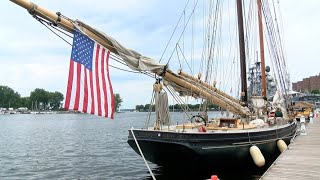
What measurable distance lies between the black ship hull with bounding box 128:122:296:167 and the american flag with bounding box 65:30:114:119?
397 centimetres

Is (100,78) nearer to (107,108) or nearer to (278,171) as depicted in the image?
(107,108)

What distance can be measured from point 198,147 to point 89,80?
5446 millimetres

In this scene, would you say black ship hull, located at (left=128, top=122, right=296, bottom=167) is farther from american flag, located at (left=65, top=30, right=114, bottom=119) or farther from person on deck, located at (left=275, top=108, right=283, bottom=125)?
person on deck, located at (left=275, top=108, right=283, bottom=125)

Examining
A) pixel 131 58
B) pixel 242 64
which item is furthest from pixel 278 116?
pixel 131 58

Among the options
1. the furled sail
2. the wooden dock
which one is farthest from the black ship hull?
the furled sail

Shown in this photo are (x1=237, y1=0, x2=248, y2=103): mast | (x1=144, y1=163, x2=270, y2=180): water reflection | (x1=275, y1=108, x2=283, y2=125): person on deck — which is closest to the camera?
(x1=144, y1=163, x2=270, y2=180): water reflection

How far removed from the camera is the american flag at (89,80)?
10.4 meters

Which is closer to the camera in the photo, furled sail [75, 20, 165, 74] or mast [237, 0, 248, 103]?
furled sail [75, 20, 165, 74]

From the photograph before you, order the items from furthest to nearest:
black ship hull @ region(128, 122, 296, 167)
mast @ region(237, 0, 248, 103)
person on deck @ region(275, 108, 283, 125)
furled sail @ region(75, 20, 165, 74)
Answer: mast @ region(237, 0, 248, 103), person on deck @ region(275, 108, 283, 125), black ship hull @ region(128, 122, 296, 167), furled sail @ region(75, 20, 165, 74)

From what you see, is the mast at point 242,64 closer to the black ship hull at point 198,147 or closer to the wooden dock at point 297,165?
the wooden dock at point 297,165

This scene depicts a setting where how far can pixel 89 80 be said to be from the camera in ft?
35.3

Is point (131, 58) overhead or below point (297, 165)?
overhead

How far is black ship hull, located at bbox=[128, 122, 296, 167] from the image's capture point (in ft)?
46.4

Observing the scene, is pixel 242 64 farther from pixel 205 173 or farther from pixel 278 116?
pixel 205 173
